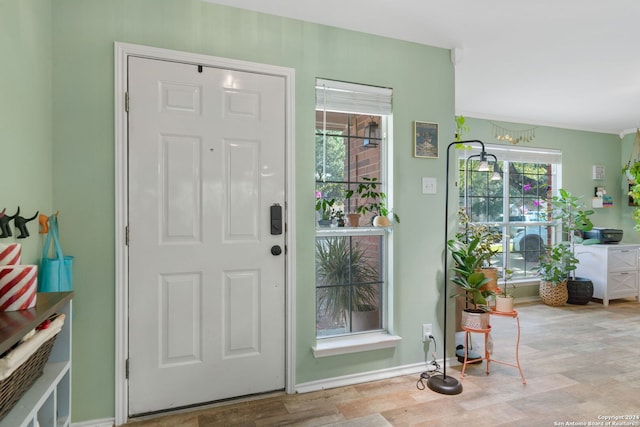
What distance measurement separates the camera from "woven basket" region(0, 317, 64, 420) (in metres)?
1.03

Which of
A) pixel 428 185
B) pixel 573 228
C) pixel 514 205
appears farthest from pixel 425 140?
pixel 573 228

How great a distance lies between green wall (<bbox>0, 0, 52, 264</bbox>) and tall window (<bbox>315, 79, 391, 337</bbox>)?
1512 mm

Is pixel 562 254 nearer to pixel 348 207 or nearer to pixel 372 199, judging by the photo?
pixel 372 199

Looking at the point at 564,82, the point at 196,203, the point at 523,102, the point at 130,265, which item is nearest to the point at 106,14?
the point at 196,203

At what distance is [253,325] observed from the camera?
89.0 inches

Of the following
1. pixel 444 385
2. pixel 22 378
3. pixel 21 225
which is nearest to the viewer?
pixel 22 378

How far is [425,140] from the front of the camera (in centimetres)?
270

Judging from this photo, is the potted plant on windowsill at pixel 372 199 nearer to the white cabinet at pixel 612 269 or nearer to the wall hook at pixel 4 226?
the wall hook at pixel 4 226

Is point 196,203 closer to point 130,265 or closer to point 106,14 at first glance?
point 130,265

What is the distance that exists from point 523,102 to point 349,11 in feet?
9.37

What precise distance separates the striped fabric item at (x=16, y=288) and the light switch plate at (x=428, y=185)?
2342mm

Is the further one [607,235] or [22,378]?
[607,235]

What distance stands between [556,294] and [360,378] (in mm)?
3550

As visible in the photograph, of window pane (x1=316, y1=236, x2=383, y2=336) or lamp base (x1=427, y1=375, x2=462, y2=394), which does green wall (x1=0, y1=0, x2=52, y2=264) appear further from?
lamp base (x1=427, y1=375, x2=462, y2=394)
